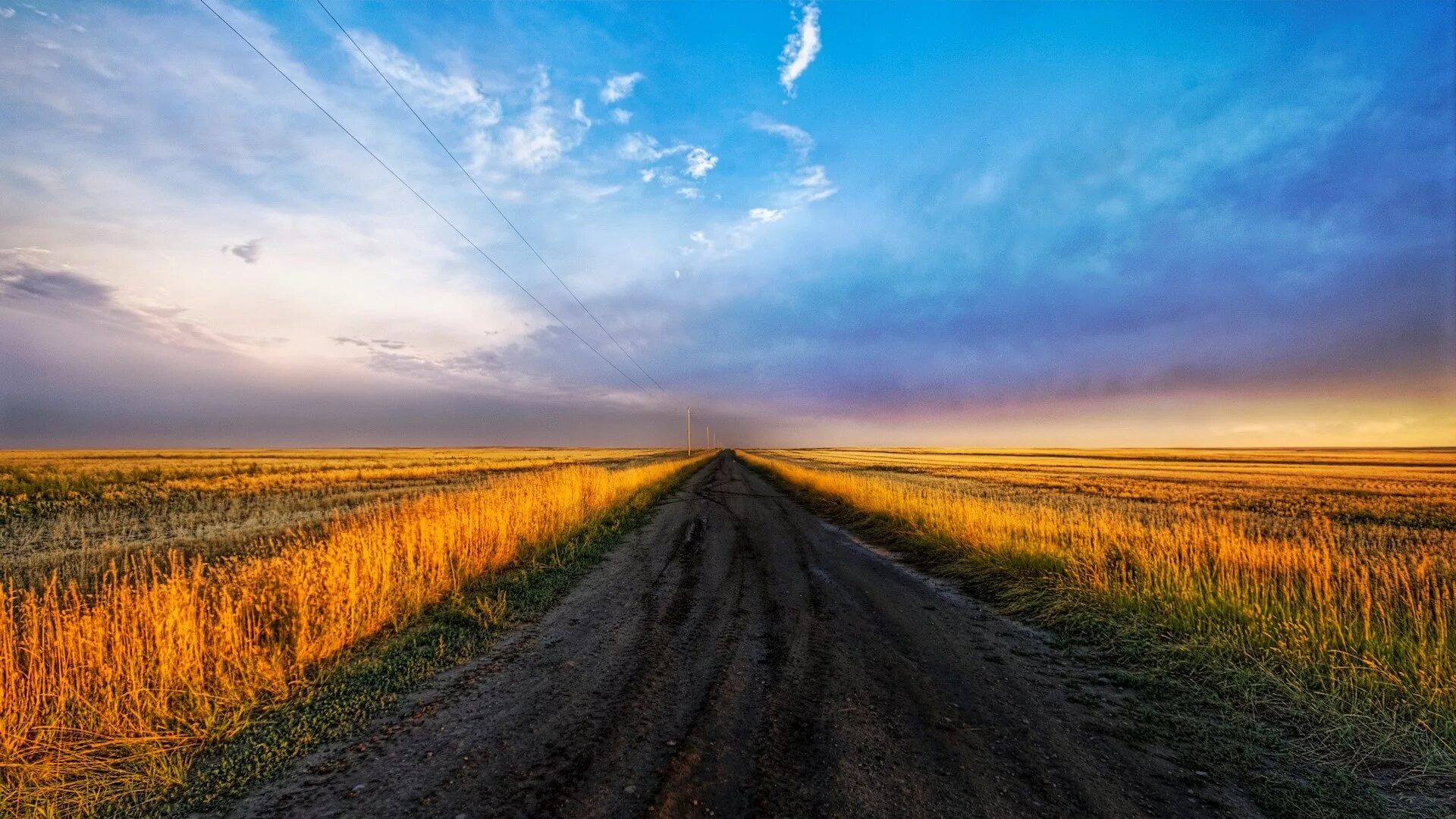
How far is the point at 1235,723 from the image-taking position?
14.4 feet

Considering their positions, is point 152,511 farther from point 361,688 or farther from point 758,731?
point 758,731

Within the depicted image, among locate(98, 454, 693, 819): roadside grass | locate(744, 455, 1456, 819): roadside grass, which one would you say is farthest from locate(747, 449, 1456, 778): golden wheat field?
locate(98, 454, 693, 819): roadside grass

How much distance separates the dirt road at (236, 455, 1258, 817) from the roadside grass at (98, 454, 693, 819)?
26cm

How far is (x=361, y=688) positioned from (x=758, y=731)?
3.84 metres

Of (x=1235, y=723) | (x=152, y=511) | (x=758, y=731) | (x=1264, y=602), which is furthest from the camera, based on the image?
(x=152, y=511)

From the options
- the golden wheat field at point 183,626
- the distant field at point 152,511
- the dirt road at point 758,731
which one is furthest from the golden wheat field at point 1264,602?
the distant field at point 152,511

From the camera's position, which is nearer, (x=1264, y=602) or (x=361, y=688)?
(x=361, y=688)

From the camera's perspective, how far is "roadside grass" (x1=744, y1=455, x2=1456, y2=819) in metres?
3.41

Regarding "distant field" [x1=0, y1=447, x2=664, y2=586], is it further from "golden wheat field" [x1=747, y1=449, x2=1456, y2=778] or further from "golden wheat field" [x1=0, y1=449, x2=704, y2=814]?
"golden wheat field" [x1=747, y1=449, x2=1456, y2=778]

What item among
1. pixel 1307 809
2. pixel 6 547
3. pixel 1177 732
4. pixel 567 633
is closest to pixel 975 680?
pixel 1177 732

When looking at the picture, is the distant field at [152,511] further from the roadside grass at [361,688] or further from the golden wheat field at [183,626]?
the roadside grass at [361,688]

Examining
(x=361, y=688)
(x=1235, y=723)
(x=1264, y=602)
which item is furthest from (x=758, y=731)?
(x=1264, y=602)

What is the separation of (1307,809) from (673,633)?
5.34 metres

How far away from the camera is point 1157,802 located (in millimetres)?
3318
